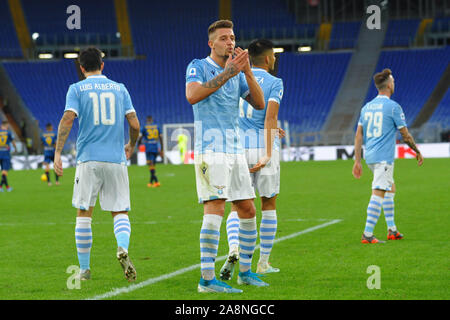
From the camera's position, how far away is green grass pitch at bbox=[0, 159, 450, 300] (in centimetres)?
596

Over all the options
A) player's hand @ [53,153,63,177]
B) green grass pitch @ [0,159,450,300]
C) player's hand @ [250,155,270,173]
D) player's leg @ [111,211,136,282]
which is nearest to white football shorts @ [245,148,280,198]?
player's hand @ [250,155,270,173]

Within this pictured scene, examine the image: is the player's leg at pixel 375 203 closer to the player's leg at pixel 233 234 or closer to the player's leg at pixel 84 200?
the player's leg at pixel 233 234

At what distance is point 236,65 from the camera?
5.41 metres

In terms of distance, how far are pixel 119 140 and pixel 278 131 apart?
1506 millimetres

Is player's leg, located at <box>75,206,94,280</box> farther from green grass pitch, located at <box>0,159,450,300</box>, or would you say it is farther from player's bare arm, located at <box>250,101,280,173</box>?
player's bare arm, located at <box>250,101,280,173</box>

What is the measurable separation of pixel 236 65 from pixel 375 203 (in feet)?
14.3

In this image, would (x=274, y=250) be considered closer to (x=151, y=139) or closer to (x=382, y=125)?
(x=382, y=125)

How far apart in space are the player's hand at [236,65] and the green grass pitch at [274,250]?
1.73 m

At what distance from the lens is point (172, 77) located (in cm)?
4566

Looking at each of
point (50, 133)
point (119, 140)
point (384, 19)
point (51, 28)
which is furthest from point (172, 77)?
point (119, 140)

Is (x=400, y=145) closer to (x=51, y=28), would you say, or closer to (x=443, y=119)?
(x=443, y=119)

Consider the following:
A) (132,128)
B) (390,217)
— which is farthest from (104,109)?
(390,217)

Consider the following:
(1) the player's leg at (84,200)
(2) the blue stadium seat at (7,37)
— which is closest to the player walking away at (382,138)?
(1) the player's leg at (84,200)

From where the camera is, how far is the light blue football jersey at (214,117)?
5652 millimetres
